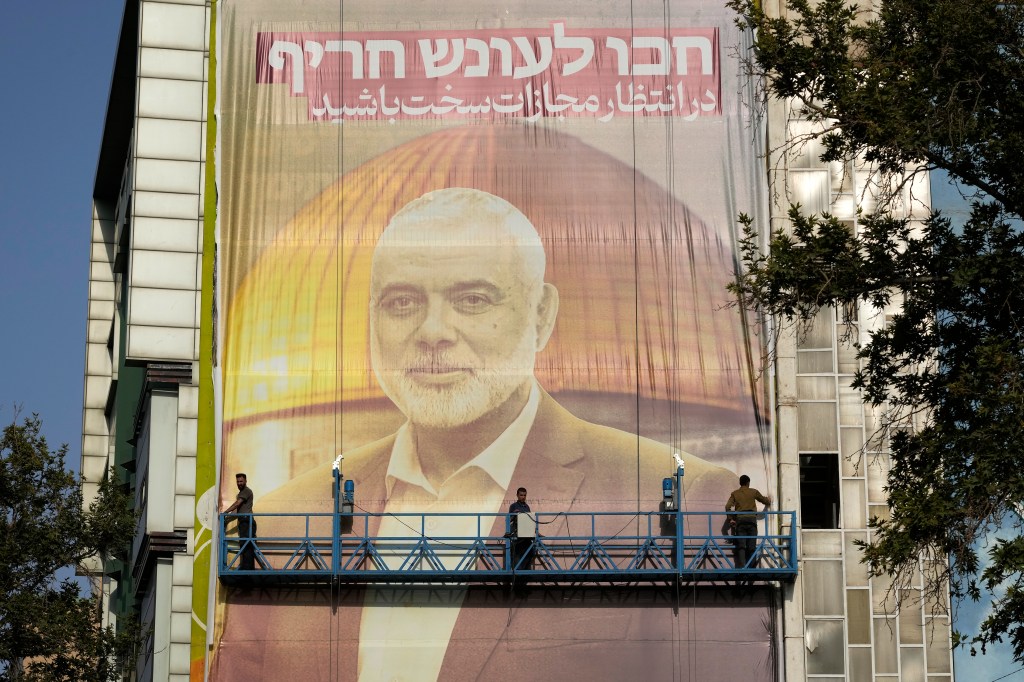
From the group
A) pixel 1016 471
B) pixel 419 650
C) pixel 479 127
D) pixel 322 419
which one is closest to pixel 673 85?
pixel 479 127

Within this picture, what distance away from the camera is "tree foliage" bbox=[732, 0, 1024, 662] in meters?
24.5

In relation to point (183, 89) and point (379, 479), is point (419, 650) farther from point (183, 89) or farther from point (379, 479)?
point (183, 89)

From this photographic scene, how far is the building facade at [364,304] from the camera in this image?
3794 centimetres

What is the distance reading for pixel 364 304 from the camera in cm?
3941

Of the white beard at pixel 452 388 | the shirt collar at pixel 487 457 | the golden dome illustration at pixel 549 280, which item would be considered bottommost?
the shirt collar at pixel 487 457

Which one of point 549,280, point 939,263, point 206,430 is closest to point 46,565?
point 206,430

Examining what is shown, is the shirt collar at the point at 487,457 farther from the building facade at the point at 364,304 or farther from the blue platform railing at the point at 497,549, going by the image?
the blue platform railing at the point at 497,549

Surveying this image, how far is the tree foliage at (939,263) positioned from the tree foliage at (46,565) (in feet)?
67.7

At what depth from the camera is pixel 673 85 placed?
40.5m

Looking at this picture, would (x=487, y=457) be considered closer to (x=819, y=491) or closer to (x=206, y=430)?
(x=206, y=430)

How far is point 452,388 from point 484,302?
6.48 feet

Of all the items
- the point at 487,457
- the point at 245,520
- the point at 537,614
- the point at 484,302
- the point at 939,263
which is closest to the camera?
the point at 939,263

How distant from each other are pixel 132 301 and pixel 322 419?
5287 mm

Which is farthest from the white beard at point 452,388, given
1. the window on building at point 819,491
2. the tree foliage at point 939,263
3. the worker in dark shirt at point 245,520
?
the tree foliage at point 939,263
